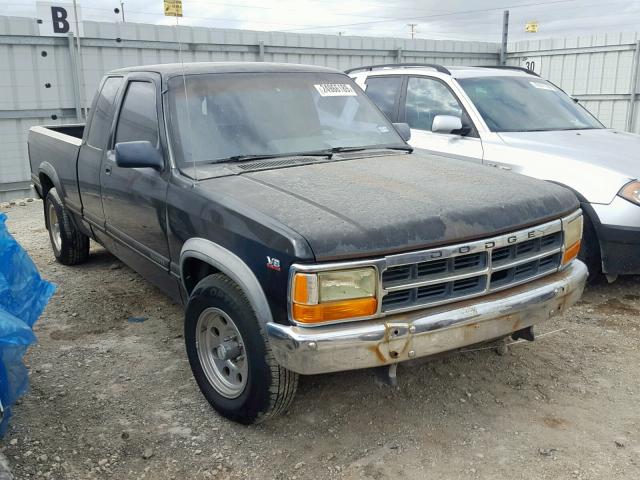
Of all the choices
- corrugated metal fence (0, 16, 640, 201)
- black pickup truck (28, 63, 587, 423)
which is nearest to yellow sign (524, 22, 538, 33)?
corrugated metal fence (0, 16, 640, 201)

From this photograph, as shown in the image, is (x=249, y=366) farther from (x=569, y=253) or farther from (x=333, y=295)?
(x=569, y=253)

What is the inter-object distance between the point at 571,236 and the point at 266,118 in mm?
1921

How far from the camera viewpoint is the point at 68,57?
10000 millimetres

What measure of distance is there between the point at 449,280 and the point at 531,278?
0.60m

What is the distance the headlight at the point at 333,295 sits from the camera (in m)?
2.52

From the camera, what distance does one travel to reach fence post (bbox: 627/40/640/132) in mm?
12227

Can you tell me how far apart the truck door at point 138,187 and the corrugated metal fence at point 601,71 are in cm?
1130

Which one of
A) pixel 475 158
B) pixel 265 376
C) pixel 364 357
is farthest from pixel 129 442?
pixel 475 158

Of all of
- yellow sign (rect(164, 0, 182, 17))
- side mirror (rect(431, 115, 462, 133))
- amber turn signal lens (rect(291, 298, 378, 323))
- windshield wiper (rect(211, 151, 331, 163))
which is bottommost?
amber turn signal lens (rect(291, 298, 378, 323))

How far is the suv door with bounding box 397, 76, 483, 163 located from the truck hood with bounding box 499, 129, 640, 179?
1.08ft

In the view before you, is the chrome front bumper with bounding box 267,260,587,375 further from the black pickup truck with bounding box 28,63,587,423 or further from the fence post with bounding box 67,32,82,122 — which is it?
the fence post with bounding box 67,32,82,122

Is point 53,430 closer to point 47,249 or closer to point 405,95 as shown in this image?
point 47,249

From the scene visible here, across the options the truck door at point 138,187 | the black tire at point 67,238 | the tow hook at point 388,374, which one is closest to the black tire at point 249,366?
the tow hook at point 388,374

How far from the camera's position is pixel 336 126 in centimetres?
405
